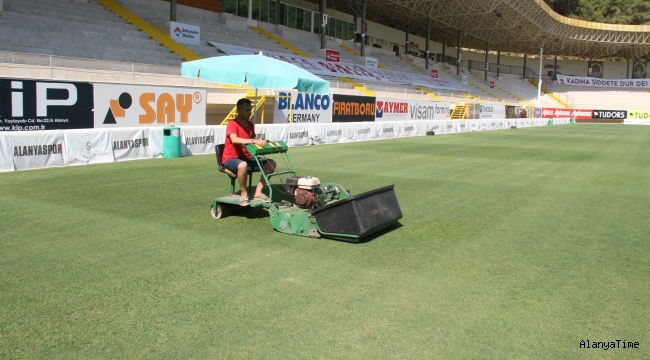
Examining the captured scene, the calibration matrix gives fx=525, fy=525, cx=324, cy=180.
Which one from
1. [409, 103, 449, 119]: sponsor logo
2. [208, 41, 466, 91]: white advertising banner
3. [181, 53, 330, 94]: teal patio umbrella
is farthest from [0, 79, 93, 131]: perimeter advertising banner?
[409, 103, 449, 119]: sponsor logo

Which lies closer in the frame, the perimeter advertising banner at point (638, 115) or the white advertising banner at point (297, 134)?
the white advertising banner at point (297, 134)

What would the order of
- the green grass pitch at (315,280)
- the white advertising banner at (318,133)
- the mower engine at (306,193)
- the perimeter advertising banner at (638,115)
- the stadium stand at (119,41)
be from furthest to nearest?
the perimeter advertising banner at (638,115) < the white advertising banner at (318,133) < the stadium stand at (119,41) < the mower engine at (306,193) < the green grass pitch at (315,280)

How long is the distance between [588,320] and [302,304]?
2196 millimetres

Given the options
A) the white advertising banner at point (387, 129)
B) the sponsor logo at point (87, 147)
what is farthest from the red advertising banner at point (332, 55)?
the sponsor logo at point (87, 147)

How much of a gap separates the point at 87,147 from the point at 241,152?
22.1ft

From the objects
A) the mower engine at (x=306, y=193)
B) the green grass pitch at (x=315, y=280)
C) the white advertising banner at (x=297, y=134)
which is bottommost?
the green grass pitch at (x=315, y=280)

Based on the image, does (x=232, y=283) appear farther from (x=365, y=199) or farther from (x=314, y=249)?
(x=365, y=199)

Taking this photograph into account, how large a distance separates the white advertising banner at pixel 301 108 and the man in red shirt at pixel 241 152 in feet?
50.1

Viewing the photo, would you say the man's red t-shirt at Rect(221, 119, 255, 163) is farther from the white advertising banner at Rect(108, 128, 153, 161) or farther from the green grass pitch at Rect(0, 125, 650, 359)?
the white advertising banner at Rect(108, 128, 153, 161)

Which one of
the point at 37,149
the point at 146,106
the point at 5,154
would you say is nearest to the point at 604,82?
the point at 146,106

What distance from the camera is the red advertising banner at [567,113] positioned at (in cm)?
6456

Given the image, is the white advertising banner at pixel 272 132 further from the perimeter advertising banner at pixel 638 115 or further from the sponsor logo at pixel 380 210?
the perimeter advertising banner at pixel 638 115

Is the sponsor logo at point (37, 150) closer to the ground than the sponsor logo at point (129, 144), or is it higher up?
closer to the ground

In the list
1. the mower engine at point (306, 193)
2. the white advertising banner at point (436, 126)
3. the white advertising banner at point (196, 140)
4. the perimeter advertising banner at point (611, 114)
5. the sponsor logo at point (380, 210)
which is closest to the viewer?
the sponsor logo at point (380, 210)
